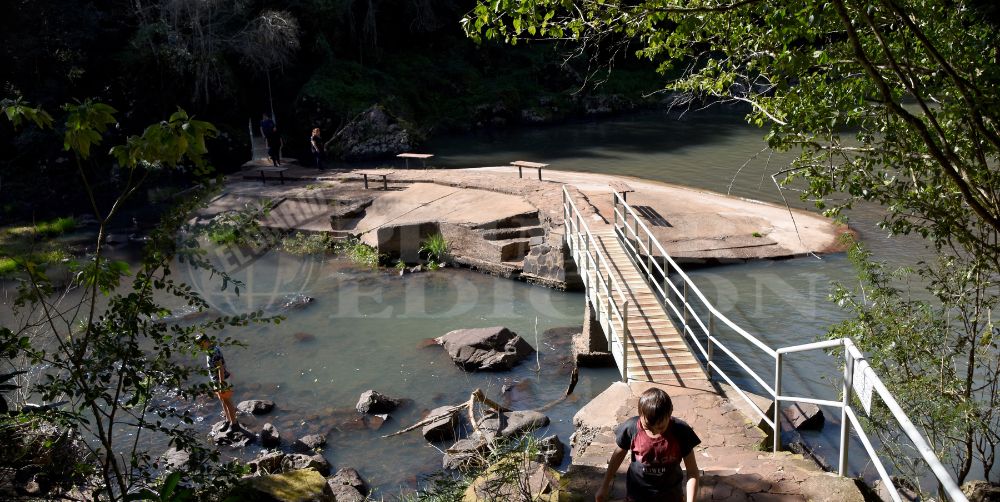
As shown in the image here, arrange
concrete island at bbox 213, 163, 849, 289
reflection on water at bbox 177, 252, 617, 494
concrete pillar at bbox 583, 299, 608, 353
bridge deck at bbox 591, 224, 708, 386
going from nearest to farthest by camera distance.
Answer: bridge deck at bbox 591, 224, 708, 386 < reflection on water at bbox 177, 252, 617, 494 < concrete pillar at bbox 583, 299, 608, 353 < concrete island at bbox 213, 163, 849, 289

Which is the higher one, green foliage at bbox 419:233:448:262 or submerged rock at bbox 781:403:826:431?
green foliage at bbox 419:233:448:262

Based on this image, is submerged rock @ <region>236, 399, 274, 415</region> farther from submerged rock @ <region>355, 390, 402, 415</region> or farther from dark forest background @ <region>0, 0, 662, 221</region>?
dark forest background @ <region>0, 0, 662, 221</region>

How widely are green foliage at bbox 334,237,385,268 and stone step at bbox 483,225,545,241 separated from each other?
249cm

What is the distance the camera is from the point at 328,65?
3531 centimetres

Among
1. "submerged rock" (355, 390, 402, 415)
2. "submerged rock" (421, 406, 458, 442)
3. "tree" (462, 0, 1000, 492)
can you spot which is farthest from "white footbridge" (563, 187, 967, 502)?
"submerged rock" (355, 390, 402, 415)

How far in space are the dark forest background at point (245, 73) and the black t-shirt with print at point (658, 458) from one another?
18.0m

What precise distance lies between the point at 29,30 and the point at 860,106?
90.9 feet

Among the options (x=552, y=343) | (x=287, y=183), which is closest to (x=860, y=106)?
(x=552, y=343)

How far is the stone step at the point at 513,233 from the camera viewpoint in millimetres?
16922

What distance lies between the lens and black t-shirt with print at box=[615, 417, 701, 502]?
14.7 feet

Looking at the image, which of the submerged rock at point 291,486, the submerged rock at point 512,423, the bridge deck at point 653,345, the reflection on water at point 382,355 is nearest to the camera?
the submerged rock at point 291,486

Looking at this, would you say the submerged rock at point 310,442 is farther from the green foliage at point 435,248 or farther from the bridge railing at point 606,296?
the green foliage at point 435,248

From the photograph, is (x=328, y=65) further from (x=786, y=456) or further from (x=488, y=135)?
(x=786, y=456)

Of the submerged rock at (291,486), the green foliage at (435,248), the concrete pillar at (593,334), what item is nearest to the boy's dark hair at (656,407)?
the submerged rock at (291,486)
